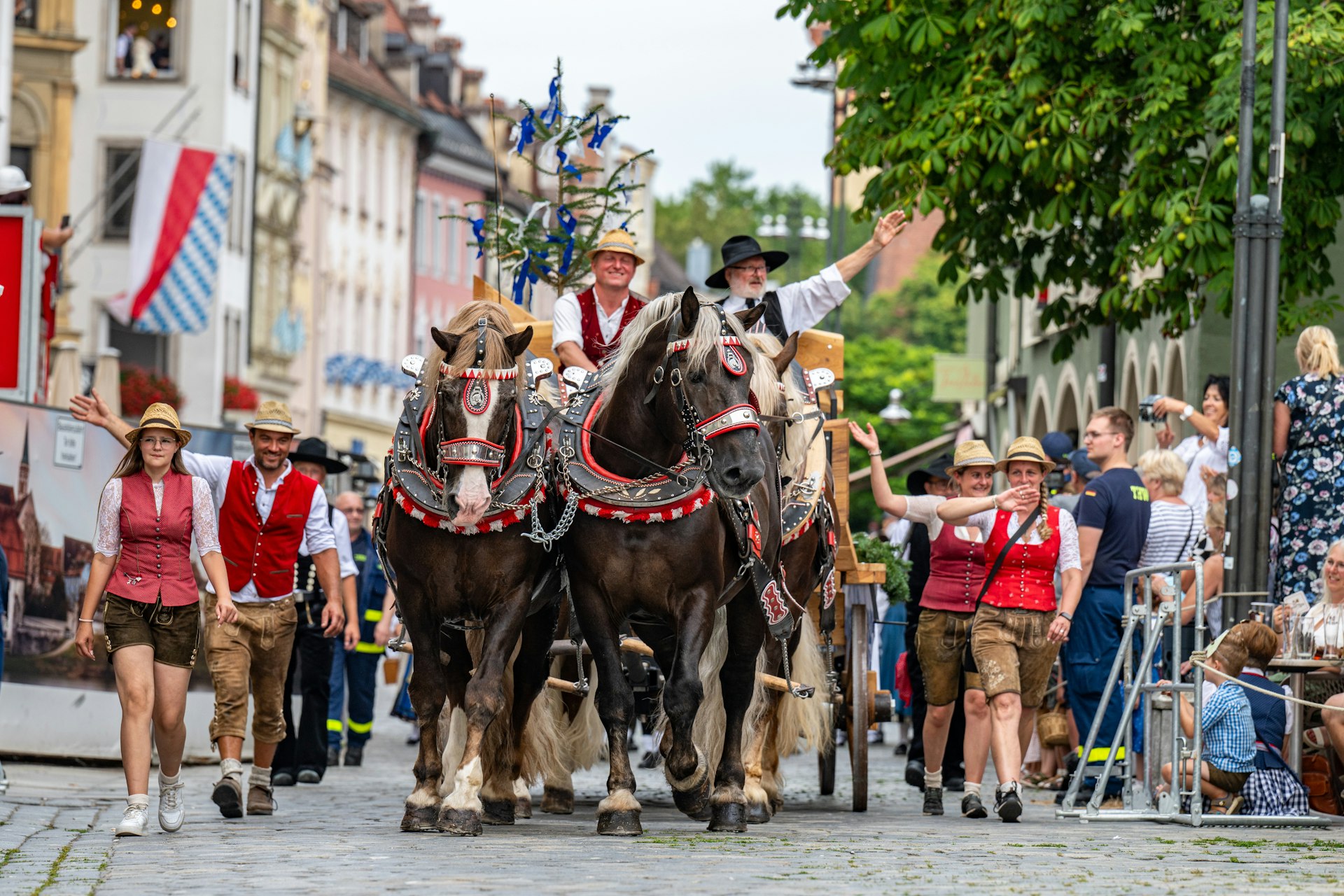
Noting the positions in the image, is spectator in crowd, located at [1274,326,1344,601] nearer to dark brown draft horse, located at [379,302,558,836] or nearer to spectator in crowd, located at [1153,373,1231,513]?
spectator in crowd, located at [1153,373,1231,513]

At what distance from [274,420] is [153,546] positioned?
1671 millimetres

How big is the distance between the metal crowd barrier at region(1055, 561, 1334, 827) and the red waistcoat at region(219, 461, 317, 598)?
415 centimetres

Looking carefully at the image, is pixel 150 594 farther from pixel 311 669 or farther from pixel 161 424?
pixel 311 669

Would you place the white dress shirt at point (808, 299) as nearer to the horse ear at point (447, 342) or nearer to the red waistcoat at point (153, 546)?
the horse ear at point (447, 342)

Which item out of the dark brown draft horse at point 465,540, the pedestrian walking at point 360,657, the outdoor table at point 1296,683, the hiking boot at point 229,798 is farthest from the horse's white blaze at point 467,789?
the pedestrian walking at point 360,657

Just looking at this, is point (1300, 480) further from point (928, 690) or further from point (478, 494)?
point (478, 494)

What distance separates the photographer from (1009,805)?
1193 cm

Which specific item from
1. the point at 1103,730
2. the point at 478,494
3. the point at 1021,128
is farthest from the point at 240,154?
the point at 478,494

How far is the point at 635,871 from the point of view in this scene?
8695mm

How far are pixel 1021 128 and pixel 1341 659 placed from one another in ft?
23.5

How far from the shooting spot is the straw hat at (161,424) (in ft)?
36.4

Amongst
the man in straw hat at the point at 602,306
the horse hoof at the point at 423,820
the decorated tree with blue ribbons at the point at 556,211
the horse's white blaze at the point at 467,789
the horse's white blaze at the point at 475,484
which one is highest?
the decorated tree with blue ribbons at the point at 556,211

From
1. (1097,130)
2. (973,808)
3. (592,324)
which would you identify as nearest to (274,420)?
(592,324)

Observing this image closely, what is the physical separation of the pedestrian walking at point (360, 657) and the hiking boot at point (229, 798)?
523 cm
